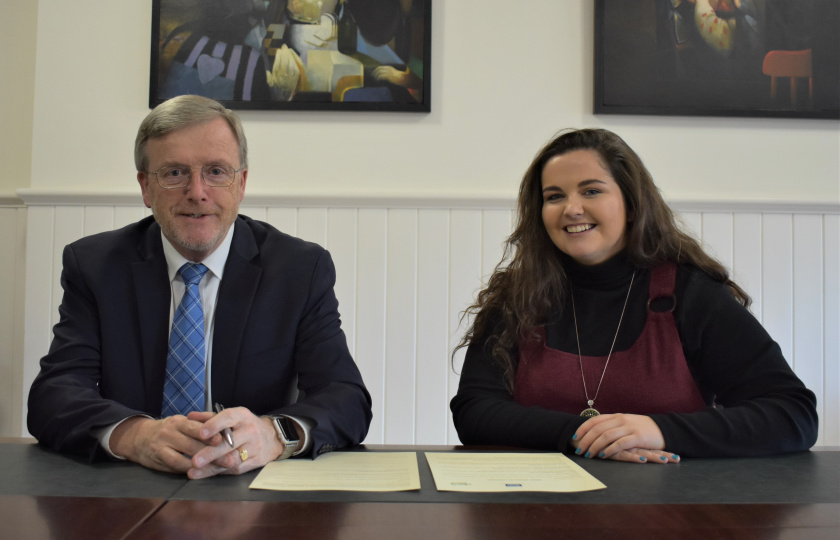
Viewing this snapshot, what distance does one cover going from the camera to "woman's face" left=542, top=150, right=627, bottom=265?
1.61m

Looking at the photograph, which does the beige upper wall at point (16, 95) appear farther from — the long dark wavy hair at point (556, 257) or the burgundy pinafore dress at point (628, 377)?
the burgundy pinafore dress at point (628, 377)

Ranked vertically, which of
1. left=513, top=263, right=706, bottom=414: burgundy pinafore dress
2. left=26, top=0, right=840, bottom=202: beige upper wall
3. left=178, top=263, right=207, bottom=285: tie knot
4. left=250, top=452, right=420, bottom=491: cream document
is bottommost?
left=250, top=452, right=420, bottom=491: cream document

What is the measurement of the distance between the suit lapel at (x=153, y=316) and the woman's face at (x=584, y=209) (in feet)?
3.06

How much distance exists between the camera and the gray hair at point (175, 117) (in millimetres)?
1491

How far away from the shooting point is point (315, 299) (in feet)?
5.07

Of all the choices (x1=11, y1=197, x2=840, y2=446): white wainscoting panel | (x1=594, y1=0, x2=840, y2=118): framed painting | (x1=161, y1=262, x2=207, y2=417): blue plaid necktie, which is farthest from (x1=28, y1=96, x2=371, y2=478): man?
(x1=594, y1=0, x2=840, y2=118): framed painting

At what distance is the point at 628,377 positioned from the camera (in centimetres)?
148

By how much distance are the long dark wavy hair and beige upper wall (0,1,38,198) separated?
2139 millimetres

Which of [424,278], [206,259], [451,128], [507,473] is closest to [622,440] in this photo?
[507,473]

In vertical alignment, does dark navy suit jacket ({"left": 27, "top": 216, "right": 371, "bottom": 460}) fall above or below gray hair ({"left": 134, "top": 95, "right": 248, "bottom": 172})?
below

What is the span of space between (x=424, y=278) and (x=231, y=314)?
1196mm

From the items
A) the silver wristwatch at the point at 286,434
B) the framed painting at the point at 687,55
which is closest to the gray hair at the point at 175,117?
the silver wristwatch at the point at 286,434

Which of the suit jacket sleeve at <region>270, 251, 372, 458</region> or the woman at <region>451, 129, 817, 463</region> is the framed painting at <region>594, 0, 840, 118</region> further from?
the suit jacket sleeve at <region>270, 251, 372, 458</region>

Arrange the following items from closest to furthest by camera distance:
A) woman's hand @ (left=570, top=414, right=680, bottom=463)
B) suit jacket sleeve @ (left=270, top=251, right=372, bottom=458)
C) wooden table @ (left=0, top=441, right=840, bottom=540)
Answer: wooden table @ (left=0, top=441, right=840, bottom=540), woman's hand @ (left=570, top=414, right=680, bottom=463), suit jacket sleeve @ (left=270, top=251, right=372, bottom=458)
